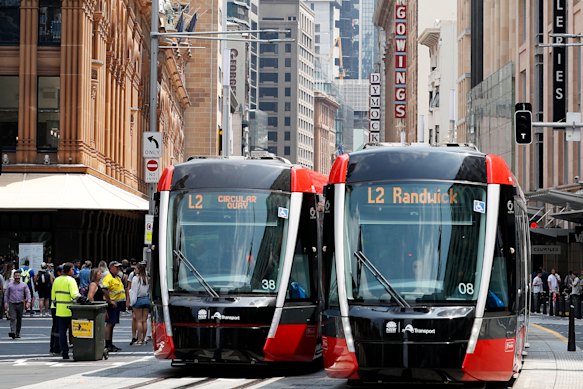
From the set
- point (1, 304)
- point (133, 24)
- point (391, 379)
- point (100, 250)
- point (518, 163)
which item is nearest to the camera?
point (391, 379)

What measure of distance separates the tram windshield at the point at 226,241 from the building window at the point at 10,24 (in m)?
28.2

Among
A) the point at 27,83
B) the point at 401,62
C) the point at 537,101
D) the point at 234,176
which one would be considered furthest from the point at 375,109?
the point at 234,176

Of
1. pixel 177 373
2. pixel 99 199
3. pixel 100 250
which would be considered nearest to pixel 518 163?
pixel 100 250

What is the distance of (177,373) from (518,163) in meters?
54.4

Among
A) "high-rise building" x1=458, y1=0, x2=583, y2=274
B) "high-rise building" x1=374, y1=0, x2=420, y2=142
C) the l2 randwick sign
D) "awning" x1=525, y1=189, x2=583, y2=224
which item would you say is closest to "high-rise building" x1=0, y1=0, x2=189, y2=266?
"awning" x1=525, y1=189, x2=583, y2=224

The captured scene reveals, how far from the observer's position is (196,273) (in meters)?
20.1

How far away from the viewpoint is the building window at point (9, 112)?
47219 millimetres

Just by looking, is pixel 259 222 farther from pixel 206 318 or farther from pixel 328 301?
pixel 328 301

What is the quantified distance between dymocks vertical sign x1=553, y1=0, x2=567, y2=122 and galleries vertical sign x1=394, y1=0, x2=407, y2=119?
3100 inches

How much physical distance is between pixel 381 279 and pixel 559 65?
44987 millimetres

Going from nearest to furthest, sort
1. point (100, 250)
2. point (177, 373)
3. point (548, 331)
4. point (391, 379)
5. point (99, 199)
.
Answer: point (391, 379), point (177, 373), point (548, 331), point (99, 199), point (100, 250)

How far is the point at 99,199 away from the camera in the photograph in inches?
1793

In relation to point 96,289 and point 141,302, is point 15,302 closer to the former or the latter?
point 141,302

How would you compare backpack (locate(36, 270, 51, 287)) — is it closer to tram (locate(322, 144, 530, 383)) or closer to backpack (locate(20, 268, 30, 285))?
backpack (locate(20, 268, 30, 285))
